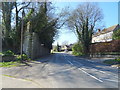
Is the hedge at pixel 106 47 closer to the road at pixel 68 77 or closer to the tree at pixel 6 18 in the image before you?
the road at pixel 68 77

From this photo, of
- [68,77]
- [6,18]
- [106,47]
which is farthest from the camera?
[106,47]

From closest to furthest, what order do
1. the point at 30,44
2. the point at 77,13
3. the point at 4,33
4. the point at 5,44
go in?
the point at 30,44, the point at 4,33, the point at 5,44, the point at 77,13

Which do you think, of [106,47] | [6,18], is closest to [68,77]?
[6,18]

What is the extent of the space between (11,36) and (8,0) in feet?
22.5

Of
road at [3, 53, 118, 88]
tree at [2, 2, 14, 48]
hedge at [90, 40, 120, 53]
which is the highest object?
tree at [2, 2, 14, 48]

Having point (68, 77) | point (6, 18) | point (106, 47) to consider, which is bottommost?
point (68, 77)

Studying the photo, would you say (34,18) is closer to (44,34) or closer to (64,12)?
(44,34)

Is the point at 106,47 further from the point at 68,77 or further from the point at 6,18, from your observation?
the point at 68,77

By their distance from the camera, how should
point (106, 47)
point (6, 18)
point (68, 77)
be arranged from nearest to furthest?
point (68, 77) < point (6, 18) < point (106, 47)

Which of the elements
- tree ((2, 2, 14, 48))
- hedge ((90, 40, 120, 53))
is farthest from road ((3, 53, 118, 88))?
tree ((2, 2, 14, 48))

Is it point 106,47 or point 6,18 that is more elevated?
point 6,18

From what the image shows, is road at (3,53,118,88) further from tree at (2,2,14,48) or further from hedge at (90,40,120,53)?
tree at (2,2,14,48)

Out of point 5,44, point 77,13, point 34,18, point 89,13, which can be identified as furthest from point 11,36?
point 89,13

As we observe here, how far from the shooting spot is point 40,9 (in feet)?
80.7
